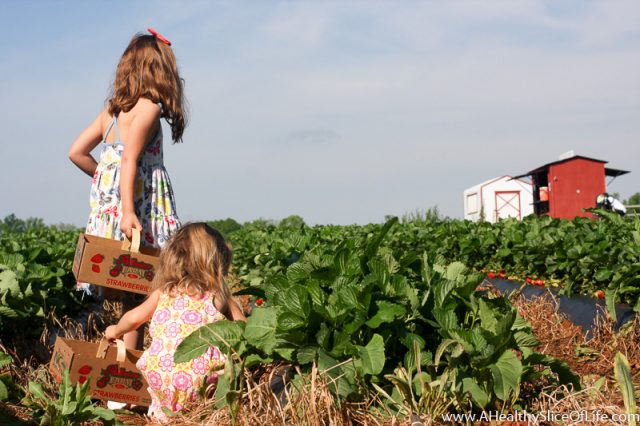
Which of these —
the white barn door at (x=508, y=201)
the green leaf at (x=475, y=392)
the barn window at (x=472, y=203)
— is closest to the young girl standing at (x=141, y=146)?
the green leaf at (x=475, y=392)

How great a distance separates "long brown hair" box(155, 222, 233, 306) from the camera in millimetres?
3715

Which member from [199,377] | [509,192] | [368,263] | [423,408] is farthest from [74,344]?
[509,192]

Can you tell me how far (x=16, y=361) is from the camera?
16.6 feet

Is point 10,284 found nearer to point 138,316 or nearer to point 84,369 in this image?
point 84,369

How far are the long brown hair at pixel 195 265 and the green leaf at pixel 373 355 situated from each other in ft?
3.82

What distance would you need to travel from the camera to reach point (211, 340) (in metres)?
3.20

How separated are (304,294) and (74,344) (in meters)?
1.82

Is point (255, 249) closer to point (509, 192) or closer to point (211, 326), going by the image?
point (211, 326)

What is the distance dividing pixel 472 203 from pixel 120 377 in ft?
135

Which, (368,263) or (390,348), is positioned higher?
(368,263)

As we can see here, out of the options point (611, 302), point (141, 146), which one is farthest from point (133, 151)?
point (611, 302)

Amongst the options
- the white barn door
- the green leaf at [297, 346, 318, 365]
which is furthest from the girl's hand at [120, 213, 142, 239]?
the white barn door

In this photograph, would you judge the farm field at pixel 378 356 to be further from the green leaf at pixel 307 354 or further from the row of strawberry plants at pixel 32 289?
the row of strawberry plants at pixel 32 289

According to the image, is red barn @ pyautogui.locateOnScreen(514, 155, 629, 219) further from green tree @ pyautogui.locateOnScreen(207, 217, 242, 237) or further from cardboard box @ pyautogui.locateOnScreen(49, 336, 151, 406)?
cardboard box @ pyautogui.locateOnScreen(49, 336, 151, 406)
